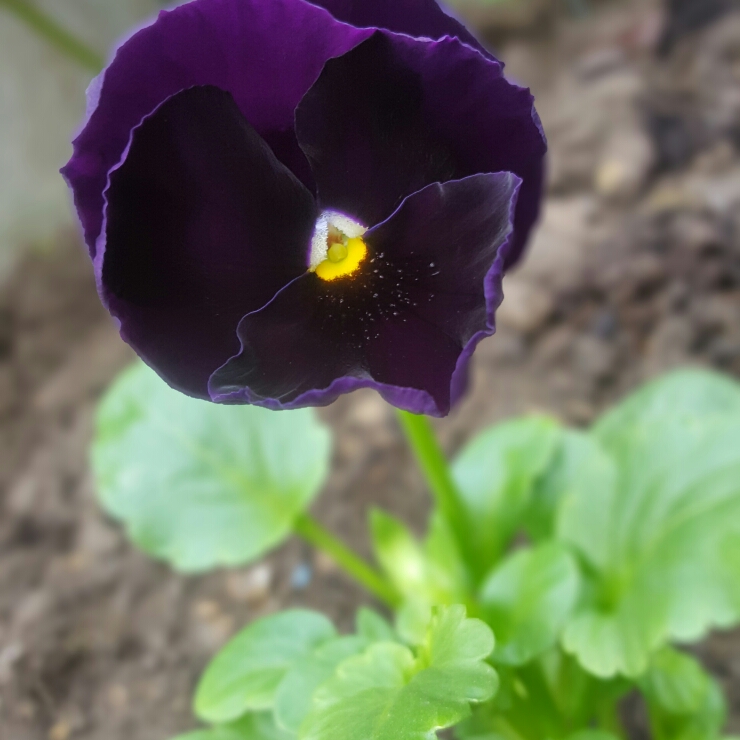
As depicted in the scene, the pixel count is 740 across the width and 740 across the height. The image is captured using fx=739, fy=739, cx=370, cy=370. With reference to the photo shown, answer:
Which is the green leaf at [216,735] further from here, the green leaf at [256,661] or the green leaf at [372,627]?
the green leaf at [372,627]

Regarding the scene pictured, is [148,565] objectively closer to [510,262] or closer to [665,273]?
[510,262]

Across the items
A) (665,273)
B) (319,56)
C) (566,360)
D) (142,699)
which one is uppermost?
(319,56)

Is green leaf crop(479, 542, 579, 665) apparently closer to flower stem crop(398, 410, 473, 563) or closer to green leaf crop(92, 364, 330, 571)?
flower stem crop(398, 410, 473, 563)

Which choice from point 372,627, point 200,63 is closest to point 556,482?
point 372,627

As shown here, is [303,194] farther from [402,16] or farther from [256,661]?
[256,661]

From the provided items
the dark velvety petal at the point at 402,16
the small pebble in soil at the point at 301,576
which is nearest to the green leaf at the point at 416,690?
the dark velvety petal at the point at 402,16

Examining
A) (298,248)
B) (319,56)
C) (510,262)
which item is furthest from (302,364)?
(510,262)
